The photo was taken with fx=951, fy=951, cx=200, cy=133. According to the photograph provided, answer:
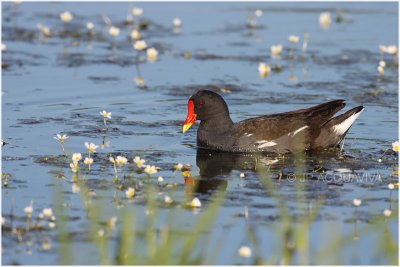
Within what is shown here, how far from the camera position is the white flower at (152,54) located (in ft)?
45.3

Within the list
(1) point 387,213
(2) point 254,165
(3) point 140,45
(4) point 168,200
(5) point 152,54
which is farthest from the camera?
(5) point 152,54

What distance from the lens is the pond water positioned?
22.2 ft

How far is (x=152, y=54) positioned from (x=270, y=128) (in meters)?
4.57

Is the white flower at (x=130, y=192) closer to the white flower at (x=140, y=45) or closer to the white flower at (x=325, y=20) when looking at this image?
the white flower at (x=140, y=45)

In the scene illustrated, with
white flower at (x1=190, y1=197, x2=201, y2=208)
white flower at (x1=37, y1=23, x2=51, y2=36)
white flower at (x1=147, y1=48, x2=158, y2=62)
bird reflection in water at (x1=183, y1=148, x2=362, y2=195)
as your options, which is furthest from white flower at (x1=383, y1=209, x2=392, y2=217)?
white flower at (x1=37, y1=23, x2=51, y2=36)

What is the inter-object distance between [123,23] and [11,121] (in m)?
6.27

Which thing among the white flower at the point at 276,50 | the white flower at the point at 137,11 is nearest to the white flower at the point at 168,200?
the white flower at the point at 276,50

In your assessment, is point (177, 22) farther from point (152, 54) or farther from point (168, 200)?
point (168, 200)

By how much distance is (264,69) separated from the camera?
13.3m

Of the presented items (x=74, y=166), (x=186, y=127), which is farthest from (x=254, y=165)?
(x=74, y=166)

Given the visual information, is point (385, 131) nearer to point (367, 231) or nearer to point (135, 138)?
point (135, 138)

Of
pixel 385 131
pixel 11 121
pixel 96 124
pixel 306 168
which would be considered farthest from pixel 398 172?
pixel 11 121

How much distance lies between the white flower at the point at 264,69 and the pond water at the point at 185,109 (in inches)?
4.6

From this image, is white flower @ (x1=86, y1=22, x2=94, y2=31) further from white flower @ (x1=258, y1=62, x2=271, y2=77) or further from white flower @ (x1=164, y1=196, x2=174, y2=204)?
white flower @ (x1=164, y1=196, x2=174, y2=204)
